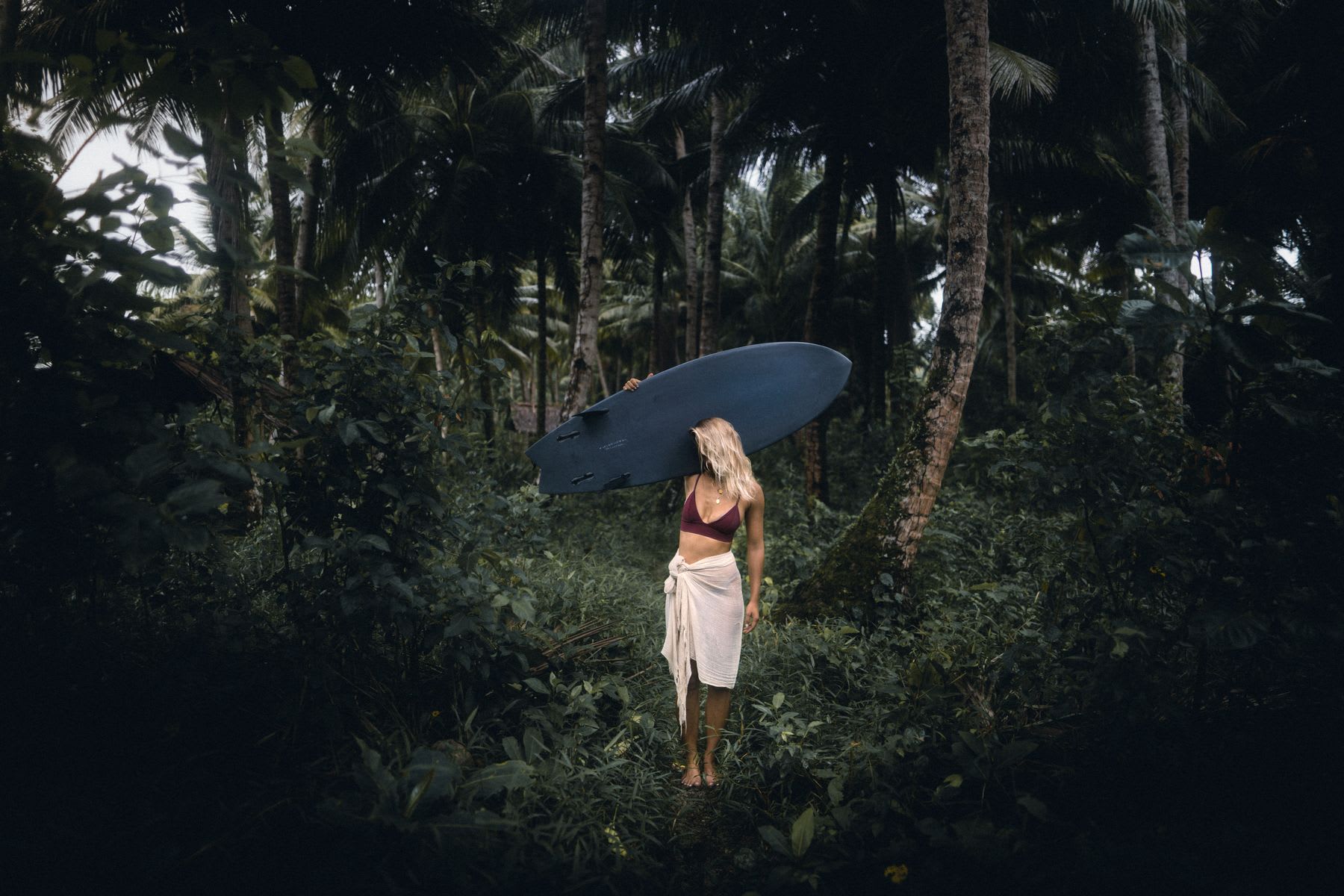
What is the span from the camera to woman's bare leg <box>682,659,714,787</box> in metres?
2.93

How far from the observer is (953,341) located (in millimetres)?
4480

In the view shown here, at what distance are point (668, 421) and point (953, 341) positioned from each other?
2.09 meters

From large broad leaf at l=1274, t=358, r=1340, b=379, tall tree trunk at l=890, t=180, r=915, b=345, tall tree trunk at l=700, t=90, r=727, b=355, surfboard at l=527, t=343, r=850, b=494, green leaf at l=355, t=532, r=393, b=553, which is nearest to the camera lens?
large broad leaf at l=1274, t=358, r=1340, b=379

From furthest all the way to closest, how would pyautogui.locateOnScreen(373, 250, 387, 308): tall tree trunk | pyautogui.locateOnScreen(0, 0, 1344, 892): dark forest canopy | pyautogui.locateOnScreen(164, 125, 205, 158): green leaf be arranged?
1. pyautogui.locateOnScreen(373, 250, 387, 308): tall tree trunk
2. pyautogui.locateOnScreen(0, 0, 1344, 892): dark forest canopy
3. pyautogui.locateOnScreen(164, 125, 205, 158): green leaf

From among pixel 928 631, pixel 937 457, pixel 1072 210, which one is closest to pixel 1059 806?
pixel 928 631

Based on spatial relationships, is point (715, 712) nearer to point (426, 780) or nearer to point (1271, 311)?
point (426, 780)

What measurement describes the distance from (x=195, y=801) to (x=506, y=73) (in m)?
13.4

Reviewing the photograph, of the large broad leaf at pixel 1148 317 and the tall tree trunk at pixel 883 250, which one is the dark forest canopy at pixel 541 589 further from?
the tall tree trunk at pixel 883 250

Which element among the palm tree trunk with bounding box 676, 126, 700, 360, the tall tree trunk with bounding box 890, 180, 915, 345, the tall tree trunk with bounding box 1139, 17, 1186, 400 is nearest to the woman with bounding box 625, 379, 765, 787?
the tall tree trunk with bounding box 1139, 17, 1186, 400

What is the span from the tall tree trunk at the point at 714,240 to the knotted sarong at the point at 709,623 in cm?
715

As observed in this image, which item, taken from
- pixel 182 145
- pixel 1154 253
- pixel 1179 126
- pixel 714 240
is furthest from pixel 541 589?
pixel 1179 126

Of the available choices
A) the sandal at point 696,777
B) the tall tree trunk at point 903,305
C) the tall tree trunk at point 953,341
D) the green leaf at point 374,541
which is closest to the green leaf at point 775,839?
Result: the sandal at point 696,777

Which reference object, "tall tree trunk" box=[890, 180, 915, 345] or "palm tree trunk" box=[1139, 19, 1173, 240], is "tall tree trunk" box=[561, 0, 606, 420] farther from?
"tall tree trunk" box=[890, 180, 915, 345]

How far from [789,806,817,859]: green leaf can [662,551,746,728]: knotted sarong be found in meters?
0.74
